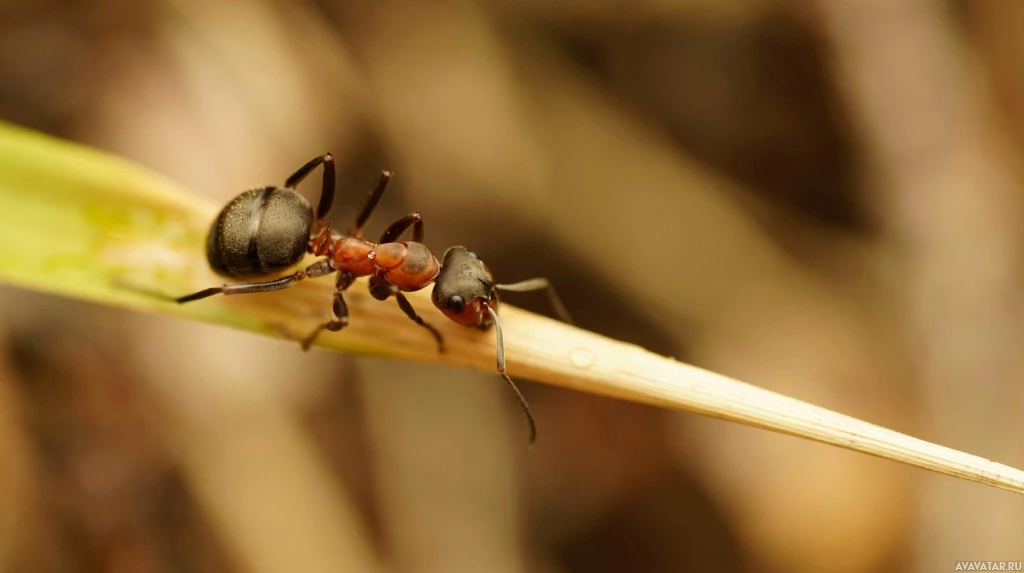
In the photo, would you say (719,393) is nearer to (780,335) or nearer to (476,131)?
(780,335)

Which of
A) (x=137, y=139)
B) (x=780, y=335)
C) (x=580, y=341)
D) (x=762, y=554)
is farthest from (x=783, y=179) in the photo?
(x=137, y=139)

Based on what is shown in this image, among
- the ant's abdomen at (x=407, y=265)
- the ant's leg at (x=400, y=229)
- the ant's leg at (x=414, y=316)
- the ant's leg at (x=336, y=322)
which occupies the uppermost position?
the ant's leg at (x=400, y=229)

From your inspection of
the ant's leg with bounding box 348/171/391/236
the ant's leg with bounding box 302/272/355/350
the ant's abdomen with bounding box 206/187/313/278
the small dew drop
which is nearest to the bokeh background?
the ant's leg with bounding box 348/171/391/236

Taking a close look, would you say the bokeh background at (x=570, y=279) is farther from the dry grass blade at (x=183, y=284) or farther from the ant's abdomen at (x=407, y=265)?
the dry grass blade at (x=183, y=284)

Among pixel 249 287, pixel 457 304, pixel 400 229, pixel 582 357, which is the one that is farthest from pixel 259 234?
pixel 582 357

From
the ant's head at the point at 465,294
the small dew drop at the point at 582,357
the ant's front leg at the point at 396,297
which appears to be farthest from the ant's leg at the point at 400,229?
the small dew drop at the point at 582,357

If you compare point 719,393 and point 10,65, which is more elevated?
point 10,65
